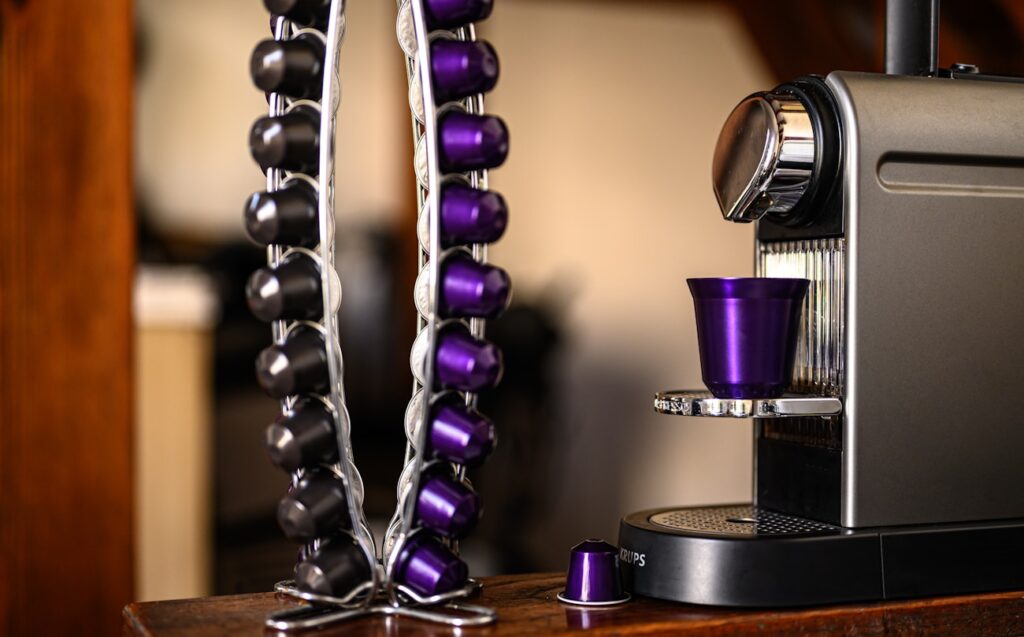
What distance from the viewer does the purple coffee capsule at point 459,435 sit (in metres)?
0.90

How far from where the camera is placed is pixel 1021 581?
3.32 ft

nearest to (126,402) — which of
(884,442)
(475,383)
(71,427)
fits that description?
(71,427)

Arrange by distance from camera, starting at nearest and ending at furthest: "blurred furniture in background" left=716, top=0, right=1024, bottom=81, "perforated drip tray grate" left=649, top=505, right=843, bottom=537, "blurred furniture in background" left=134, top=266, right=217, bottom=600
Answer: "perforated drip tray grate" left=649, top=505, right=843, bottom=537 → "blurred furniture in background" left=134, top=266, right=217, bottom=600 → "blurred furniture in background" left=716, top=0, right=1024, bottom=81

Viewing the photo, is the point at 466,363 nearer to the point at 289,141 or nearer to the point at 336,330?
the point at 336,330

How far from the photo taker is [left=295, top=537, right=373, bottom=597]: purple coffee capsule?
883mm

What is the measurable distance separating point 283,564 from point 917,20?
2690 mm

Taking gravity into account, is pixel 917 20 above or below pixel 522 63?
below

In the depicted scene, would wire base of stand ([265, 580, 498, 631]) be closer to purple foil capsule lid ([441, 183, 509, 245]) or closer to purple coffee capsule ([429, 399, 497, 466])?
purple coffee capsule ([429, 399, 497, 466])

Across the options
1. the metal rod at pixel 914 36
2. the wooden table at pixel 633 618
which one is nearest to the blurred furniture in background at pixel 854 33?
the metal rod at pixel 914 36

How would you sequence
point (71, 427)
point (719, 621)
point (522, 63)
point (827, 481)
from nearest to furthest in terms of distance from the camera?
point (719, 621) → point (827, 481) → point (71, 427) → point (522, 63)

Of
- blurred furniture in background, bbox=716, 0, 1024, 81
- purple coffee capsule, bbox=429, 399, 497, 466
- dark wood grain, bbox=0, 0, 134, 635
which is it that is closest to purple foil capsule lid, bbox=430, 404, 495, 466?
purple coffee capsule, bbox=429, 399, 497, 466

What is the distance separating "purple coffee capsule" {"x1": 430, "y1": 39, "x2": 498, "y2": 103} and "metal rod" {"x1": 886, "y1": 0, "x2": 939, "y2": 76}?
1.39 feet

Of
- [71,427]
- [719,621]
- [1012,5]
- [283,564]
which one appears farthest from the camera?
[283,564]

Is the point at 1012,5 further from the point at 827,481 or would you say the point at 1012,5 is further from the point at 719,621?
the point at 719,621
